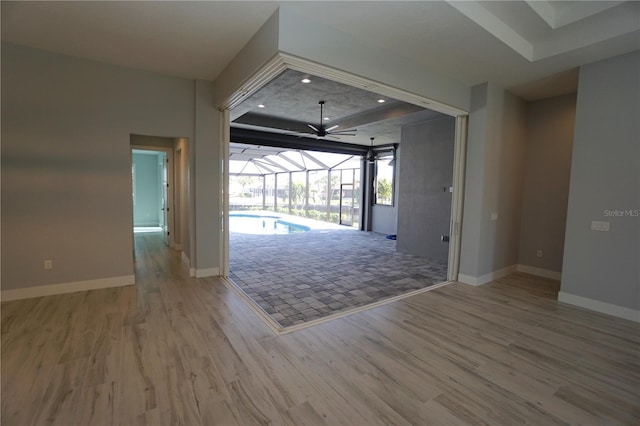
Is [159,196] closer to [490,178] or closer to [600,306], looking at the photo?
[490,178]

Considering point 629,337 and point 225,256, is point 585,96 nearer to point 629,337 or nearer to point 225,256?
point 629,337

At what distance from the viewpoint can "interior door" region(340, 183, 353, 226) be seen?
12.1 meters

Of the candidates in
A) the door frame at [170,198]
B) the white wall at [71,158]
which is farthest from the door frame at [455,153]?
the door frame at [170,198]

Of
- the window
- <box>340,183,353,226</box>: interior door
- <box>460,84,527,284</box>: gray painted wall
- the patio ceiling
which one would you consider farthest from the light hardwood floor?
<box>340,183,353,226</box>: interior door

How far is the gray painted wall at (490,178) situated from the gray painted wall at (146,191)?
9666 millimetres

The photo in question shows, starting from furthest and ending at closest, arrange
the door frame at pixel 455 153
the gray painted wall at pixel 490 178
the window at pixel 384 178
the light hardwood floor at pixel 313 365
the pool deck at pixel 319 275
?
the window at pixel 384 178, the gray painted wall at pixel 490 178, the door frame at pixel 455 153, the pool deck at pixel 319 275, the light hardwood floor at pixel 313 365

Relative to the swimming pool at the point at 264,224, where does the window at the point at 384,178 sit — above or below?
above

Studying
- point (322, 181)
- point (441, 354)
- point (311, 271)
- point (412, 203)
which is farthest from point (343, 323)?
point (322, 181)

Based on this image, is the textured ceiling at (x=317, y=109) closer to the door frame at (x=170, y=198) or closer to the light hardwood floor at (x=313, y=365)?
the door frame at (x=170, y=198)

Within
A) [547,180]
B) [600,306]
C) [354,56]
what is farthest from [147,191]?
[600,306]

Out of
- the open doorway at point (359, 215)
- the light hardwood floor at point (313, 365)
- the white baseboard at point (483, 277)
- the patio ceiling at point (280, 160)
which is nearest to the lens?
the light hardwood floor at point (313, 365)

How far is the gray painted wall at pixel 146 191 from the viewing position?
32.0 ft

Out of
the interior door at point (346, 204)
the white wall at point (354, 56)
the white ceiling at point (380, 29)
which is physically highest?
the white ceiling at point (380, 29)

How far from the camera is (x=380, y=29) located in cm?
278
